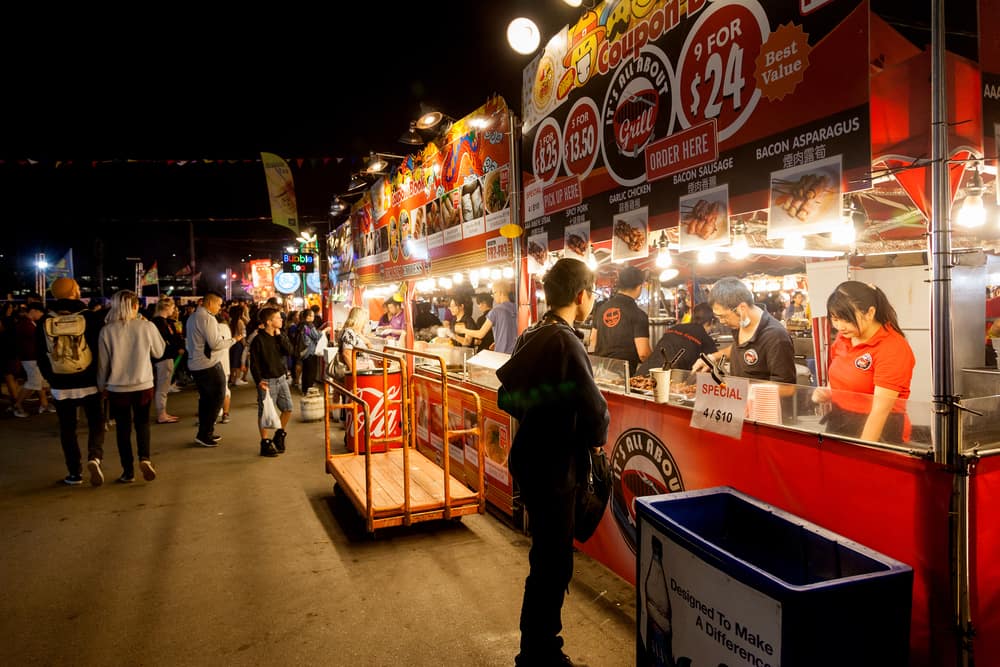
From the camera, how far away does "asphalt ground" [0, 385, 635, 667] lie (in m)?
3.65

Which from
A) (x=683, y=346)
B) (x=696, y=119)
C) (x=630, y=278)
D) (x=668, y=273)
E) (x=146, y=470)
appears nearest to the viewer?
(x=696, y=119)

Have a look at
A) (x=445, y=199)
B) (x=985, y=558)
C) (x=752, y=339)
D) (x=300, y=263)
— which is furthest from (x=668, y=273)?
(x=300, y=263)

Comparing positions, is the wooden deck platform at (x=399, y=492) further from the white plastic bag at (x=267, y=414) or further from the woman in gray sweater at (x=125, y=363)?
the woman in gray sweater at (x=125, y=363)

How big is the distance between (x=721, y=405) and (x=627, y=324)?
2.51 metres

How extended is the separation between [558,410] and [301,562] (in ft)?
10.2

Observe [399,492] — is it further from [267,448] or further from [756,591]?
[756,591]

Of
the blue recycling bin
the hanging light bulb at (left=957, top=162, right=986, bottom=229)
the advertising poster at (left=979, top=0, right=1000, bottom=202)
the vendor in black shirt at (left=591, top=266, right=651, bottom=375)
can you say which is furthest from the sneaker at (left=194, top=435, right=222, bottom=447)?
the advertising poster at (left=979, top=0, right=1000, bottom=202)

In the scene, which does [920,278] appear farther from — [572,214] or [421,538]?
[421,538]

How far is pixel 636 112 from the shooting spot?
15.6ft

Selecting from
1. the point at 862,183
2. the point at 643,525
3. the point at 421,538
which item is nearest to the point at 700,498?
the point at 643,525

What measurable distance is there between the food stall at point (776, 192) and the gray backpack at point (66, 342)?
507 cm

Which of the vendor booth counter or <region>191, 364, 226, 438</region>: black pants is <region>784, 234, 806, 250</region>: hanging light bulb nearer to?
the vendor booth counter

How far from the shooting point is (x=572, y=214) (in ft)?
18.2

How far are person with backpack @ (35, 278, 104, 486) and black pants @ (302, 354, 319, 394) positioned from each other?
17.5 feet
